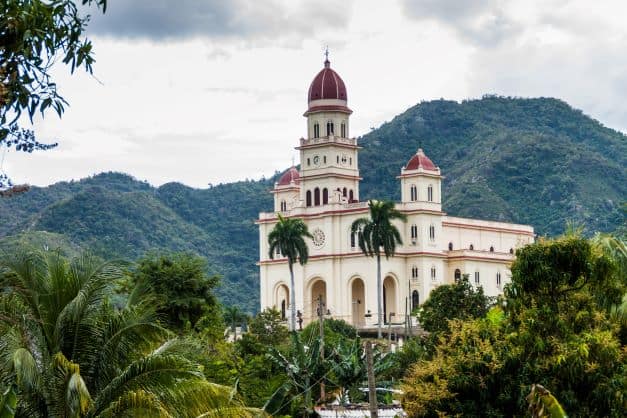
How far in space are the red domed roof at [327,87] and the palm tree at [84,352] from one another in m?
A: 77.1

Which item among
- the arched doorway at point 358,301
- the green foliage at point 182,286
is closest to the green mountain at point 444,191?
the arched doorway at point 358,301

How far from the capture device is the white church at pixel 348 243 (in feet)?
309

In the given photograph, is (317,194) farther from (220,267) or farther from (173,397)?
(173,397)

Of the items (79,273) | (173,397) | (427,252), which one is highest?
(427,252)

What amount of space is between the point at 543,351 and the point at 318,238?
65.9 m

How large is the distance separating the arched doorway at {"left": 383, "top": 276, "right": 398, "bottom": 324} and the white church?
0.07 metres

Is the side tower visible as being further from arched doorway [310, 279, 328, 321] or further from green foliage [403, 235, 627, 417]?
green foliage [403, 235, 627, 417]

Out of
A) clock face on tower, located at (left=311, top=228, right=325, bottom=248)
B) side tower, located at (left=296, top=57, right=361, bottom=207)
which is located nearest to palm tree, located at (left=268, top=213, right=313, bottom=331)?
clock face on tower, located at (left=311, top=228, right=325, bottom=248)

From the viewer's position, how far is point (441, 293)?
59.3 metres

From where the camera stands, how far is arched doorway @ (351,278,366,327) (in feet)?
309

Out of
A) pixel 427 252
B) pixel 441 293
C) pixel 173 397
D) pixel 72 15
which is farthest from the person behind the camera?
pixel 427 252

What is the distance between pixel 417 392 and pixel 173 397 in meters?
12.5

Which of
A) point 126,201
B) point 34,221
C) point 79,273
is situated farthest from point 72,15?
point 126,201

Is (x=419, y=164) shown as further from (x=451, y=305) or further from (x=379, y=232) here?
(x=451, y=305)
